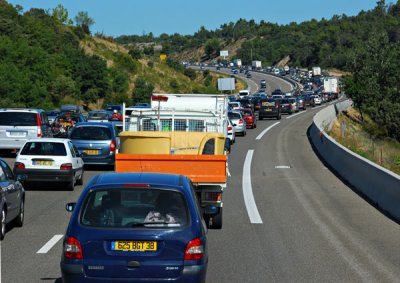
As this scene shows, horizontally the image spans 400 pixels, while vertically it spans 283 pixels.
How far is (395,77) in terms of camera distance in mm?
73312

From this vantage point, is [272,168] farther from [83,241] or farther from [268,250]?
[83,241]

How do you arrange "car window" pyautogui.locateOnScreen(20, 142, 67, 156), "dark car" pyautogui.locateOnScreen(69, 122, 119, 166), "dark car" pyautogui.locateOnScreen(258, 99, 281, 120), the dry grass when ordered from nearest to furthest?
"car window" pyautogui.locateOnScreen(20, 142, 67, 156) → "dark car" pyautogui.locateOnScreen(69, 122, 119, 166) → the dry grass → "dark car" pyautogui.locateOnScreen(258, 99, 281, 120)

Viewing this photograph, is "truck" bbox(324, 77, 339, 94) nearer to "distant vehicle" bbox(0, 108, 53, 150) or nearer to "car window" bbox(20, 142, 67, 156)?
"distant vehicle" bbox(0, 108, 53, 150)

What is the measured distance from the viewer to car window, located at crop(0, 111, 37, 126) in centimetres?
3045

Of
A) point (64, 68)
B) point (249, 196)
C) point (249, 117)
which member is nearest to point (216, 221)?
point (249, 196)

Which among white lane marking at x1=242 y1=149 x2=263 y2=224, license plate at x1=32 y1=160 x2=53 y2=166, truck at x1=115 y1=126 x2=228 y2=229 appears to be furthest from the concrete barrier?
license plate at x1=32 y1=160 x2=53 y2=166

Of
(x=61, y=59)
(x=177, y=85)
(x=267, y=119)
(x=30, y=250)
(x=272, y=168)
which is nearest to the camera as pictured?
(x=30, y=250)

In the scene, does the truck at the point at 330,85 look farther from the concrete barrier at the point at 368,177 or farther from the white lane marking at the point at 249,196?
the white lane marking at the point at 249,196

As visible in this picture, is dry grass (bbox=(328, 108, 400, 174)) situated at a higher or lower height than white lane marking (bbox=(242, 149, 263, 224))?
lower

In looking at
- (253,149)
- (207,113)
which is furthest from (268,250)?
(253,149)

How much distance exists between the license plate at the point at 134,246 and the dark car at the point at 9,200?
5.97 metres

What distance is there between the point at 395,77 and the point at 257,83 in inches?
3842

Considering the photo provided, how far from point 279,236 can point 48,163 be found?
9.05m

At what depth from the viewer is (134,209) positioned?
866 cm
